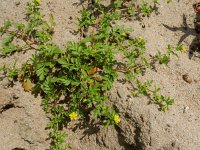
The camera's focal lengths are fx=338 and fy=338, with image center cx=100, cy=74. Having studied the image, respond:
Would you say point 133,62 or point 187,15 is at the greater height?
point 187,15

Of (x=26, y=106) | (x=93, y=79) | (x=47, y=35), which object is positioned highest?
(x=47, y=35)

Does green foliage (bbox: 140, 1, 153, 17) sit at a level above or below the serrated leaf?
above

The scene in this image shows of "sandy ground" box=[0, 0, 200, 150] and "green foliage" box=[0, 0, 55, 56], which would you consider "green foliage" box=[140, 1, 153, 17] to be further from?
"green foliage" box=[0, 0, 55, 56]

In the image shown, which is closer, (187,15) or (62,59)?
(62,59)

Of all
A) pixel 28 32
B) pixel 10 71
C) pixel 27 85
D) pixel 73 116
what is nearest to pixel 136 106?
pixel 73 116

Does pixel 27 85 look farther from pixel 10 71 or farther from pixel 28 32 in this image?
pixel 28 32

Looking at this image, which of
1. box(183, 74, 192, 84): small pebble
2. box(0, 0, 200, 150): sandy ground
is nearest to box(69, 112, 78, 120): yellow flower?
box(0, 0, 200, 150): sandy ground

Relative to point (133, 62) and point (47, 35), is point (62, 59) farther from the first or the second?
point (133, 62)

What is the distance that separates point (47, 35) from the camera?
13.5ft

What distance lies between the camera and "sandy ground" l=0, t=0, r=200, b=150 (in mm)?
3562

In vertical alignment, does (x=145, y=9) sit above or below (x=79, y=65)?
above

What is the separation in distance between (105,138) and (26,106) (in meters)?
0.98

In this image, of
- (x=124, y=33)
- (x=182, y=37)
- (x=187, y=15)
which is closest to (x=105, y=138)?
(x=124, y=33)

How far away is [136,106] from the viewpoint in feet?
12.0
